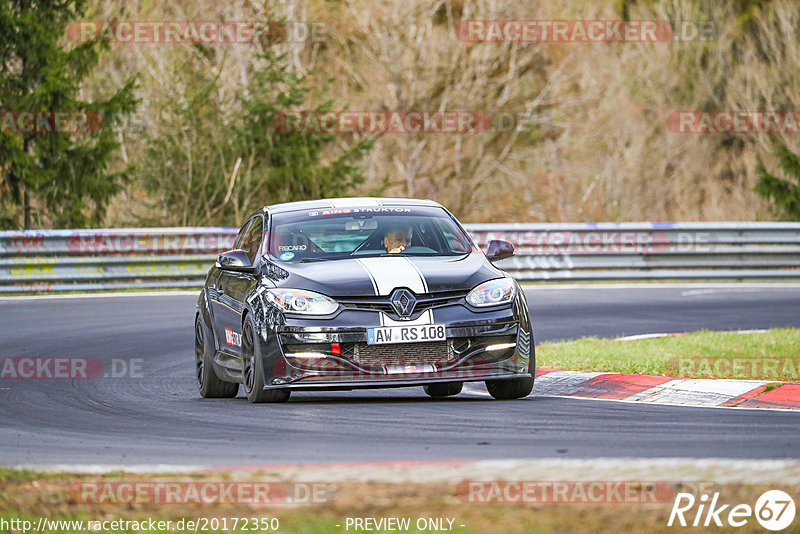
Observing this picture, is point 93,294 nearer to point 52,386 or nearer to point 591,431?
point 52,386

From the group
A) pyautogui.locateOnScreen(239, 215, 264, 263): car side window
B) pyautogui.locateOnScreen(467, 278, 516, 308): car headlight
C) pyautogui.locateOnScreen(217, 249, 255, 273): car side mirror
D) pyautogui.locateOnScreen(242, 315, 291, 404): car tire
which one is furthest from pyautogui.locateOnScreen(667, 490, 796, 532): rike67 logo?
pyautogui.locateOnScreen(239, 215, 264, 263): car side window

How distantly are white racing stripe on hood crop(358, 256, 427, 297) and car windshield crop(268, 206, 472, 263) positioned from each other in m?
0.41

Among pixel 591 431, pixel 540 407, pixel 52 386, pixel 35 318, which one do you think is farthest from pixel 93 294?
pixel 591 431

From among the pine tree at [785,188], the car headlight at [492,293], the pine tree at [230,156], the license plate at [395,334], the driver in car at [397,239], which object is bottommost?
the pine tree at [785,188]

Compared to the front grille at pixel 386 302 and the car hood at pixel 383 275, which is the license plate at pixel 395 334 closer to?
the front grille at pixel 386 302

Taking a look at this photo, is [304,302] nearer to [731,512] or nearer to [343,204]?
[343,204]

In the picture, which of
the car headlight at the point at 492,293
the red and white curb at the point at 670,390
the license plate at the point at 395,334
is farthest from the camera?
the red and white curb at the point at 670,390

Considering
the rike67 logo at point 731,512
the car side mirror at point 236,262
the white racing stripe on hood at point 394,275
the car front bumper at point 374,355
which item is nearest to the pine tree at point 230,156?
the car side mirror at point 236,262

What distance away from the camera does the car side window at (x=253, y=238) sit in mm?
10962

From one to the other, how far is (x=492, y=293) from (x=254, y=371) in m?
1.78

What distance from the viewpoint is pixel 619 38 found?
50.1 m

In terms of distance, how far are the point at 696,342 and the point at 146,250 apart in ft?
37.6

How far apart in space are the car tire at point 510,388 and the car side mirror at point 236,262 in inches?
79.1

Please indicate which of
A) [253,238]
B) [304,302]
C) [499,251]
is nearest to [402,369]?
[304,302]
